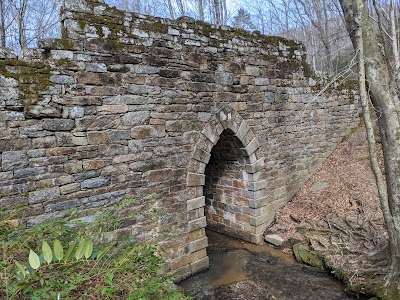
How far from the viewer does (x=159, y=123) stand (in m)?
5.20

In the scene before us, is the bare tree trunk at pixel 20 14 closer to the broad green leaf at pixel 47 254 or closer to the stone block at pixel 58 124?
the stone block at pixel 58 124

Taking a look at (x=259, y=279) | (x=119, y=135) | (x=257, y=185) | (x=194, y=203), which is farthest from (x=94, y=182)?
(x=257, y=185)

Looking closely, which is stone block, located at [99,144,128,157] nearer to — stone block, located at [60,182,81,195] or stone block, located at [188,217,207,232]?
stone block, located at [60,182,81,195]

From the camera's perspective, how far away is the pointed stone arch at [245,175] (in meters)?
5.74

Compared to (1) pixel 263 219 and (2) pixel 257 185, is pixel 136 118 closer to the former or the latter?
(2) pixel 257 185

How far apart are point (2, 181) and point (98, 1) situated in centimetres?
272

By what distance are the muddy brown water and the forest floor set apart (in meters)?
0.27

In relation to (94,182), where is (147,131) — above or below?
above

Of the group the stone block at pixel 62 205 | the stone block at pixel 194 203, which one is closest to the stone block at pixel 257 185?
the stone block at pixel 194 203

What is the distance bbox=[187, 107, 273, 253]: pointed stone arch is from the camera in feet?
18.8

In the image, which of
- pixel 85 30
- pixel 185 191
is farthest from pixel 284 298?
pixel 85 30

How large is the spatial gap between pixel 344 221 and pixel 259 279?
2284mm

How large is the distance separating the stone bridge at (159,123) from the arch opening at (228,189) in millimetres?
28

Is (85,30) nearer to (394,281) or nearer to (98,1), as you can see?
(98,1)
